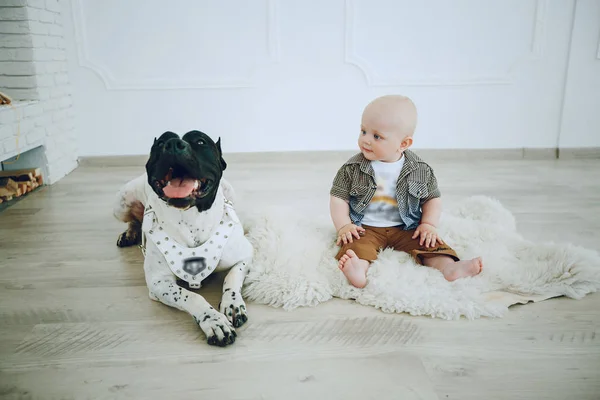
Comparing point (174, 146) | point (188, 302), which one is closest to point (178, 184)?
point (174, 146)

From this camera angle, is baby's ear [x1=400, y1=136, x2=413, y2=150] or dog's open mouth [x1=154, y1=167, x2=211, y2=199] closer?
dog's open mouth [x1=154, y1=167, x2=211, y2=199]

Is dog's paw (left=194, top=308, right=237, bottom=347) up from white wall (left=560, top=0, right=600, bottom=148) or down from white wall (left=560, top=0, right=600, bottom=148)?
down

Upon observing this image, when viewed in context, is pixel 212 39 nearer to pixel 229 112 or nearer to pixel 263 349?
pixel 229 112

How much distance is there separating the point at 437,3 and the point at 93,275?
3170 millimetres

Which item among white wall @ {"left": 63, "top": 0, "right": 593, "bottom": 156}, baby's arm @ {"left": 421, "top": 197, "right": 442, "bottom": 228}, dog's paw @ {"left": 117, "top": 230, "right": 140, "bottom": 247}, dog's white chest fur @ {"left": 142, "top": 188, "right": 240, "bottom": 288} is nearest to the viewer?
dog's white chest fur @ {"left": 142, "top": 188, "right": 240, "bottom": 288}

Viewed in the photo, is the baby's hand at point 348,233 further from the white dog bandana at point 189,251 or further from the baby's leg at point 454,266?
the white dog bandana at point 189,251

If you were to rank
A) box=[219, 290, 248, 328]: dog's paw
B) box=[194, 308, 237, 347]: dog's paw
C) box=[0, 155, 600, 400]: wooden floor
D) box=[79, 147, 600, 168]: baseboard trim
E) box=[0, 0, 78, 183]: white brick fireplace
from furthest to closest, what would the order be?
box=[79, 147, 600, 168]: baseboard trim < box=[0, 0, 78, 183]: white brick fireplace < box=[219, 290, 248, 328]: dog's paw < box=[194, 308, 237, 347]: dog's paw < box=[0, 155, 600, 400]: wooden floor

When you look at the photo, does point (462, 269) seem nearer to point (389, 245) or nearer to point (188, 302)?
point (389, 245)

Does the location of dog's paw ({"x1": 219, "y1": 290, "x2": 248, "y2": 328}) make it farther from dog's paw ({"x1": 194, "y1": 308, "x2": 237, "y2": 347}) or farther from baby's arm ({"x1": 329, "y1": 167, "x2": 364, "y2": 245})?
baby's arm ({"x1": 329, "y1": 167, "x2": 364, "y2": 245})

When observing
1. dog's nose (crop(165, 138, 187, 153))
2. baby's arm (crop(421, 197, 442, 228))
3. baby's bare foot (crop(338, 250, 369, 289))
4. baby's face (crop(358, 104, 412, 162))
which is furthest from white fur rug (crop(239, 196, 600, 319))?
dog's nose (crop(165, 138, 187, 153))

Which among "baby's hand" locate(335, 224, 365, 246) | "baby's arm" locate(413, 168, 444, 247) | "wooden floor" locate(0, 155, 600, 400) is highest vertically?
"baby's arm" locate(413, 168, 444, 247)

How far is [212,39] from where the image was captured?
12.5 feet

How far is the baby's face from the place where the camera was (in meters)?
1.91

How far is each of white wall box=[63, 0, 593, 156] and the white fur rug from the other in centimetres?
202
